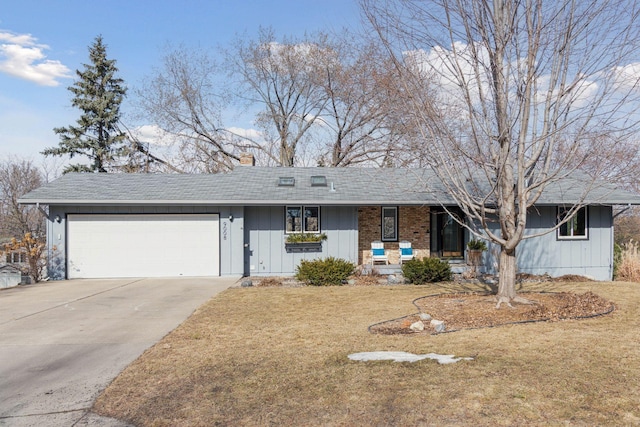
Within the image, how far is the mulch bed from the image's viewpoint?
20.4ft

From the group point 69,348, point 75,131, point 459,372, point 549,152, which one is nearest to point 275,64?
point 75,131

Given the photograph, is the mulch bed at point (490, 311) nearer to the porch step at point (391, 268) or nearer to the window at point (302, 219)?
the porch step at point (391, 268)

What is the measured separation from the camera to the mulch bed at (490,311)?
623 centimetres

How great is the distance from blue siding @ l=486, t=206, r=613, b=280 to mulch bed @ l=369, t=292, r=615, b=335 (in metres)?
5.36

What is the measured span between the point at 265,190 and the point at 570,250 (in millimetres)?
9753

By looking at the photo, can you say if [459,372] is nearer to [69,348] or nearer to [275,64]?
[69,348]

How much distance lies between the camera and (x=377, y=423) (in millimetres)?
3166

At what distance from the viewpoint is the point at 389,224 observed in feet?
46.5

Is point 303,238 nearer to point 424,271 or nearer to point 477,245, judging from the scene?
point 424,271

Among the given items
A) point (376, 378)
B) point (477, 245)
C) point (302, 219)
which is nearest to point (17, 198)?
point (302, 219)

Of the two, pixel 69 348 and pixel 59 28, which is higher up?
pixel 59 28

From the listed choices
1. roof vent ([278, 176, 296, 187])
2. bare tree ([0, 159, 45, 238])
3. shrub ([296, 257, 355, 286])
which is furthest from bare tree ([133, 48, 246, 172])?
shrub ([296, 257, 355, 286])

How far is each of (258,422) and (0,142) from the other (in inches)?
1077

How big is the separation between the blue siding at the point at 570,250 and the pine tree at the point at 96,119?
72.8 ft
